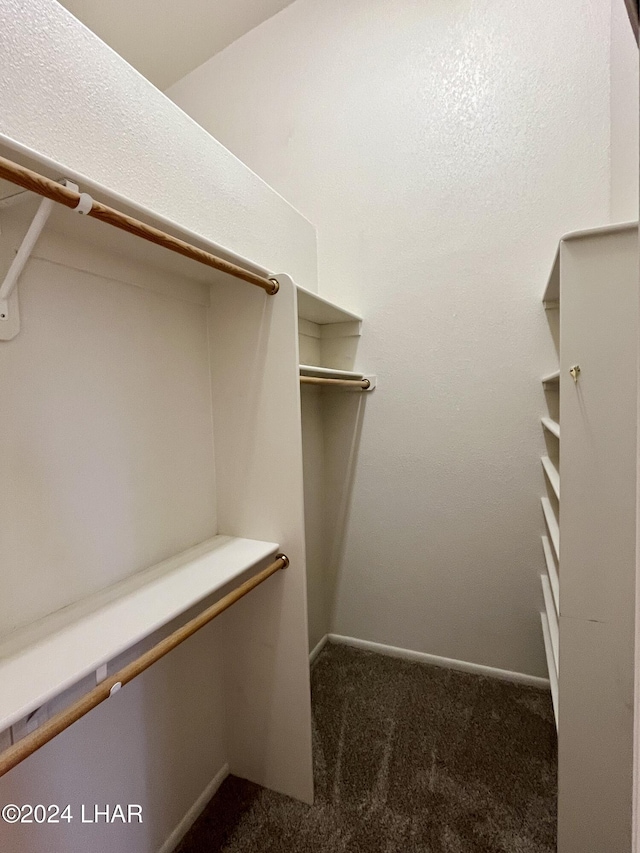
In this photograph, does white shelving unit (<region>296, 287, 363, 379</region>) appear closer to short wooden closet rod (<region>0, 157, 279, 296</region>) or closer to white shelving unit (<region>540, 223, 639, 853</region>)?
short wooden closet rod (<region>0, 157, 279, 296</region>)

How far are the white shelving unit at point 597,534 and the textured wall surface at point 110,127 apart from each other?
1063 mm

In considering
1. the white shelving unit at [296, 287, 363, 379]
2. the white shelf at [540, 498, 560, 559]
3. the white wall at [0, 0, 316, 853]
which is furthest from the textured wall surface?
the white shelf at [540, 498, 560, 559]

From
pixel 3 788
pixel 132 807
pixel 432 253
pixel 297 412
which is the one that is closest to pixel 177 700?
pixel 132 807

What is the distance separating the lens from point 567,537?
1110 millimetres

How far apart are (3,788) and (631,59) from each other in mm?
2440

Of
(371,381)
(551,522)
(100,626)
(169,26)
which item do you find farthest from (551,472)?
(169,26)

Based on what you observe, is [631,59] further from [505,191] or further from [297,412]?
[297,412]

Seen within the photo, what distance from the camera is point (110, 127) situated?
1013mm

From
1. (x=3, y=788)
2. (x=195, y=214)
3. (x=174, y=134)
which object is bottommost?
(x=3, y=788)

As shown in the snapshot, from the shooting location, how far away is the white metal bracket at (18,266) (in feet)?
2.50

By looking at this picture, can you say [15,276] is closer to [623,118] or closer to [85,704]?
[85,704]

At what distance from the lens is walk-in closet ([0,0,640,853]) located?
0.91 m

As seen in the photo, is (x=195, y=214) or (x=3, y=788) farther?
(x=195, y=214)

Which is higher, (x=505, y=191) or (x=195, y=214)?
(x=505, y=191)
